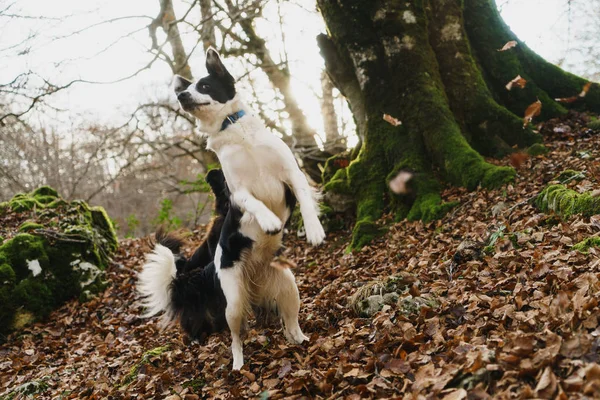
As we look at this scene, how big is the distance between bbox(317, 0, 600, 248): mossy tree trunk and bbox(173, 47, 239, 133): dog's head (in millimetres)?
3149

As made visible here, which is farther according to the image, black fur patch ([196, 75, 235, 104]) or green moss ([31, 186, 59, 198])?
green moss ([31, 186, 59, 198])

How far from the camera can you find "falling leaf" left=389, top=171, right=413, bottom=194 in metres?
6.57

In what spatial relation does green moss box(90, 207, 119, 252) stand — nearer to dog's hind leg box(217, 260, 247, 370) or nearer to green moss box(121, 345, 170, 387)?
green moss box(121, 345, 170, 387)

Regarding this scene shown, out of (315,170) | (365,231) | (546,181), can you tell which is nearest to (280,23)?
(315,170)

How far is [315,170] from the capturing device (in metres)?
11.2

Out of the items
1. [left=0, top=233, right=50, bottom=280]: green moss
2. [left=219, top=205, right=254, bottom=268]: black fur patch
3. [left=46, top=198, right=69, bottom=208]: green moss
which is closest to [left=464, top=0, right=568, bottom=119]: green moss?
[left=219, top=205, right=254, bottom=268]: black fur patch

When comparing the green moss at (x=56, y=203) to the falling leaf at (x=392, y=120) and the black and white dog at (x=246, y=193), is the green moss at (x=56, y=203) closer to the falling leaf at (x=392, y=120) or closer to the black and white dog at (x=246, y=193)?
the black and white dog at (x=246, y=193)

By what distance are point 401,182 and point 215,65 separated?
350 cm

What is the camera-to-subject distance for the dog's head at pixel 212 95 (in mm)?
3945

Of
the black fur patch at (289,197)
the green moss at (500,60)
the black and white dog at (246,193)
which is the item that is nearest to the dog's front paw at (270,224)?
the black and white dog at (246,193)

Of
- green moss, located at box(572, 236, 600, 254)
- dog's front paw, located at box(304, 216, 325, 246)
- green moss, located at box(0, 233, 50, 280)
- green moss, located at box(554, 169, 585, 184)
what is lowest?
green moss, located at box(572, 236, 600, 254)

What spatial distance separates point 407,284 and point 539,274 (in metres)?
1.23

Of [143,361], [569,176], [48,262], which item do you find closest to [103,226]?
[48,262]

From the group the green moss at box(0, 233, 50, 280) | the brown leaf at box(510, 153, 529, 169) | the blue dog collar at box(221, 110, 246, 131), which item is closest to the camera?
the blue dog collar at box(221, 110, 246, 131)
